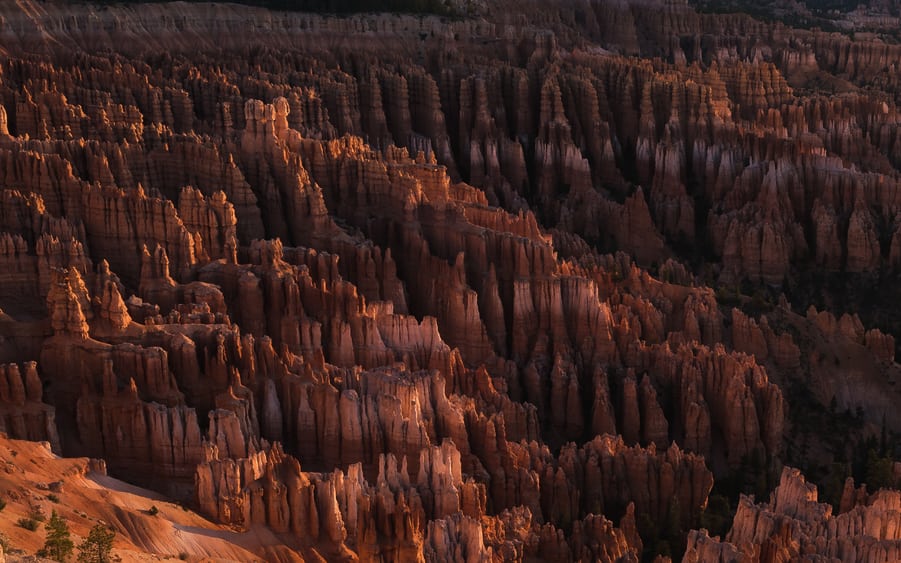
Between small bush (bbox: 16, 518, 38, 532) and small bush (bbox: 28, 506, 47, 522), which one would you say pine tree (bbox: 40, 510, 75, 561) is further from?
small bush (bbox: 28, 506, 47, 522)

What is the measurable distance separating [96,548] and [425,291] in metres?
25.0

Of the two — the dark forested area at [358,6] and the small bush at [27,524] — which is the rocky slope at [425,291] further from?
the dark forested area at [358,6]

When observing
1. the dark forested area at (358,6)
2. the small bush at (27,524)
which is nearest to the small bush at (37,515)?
the small bush at (27,524)

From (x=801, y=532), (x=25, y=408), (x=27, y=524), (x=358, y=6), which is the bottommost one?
(x=801, y=532)

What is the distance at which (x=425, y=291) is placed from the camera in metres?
48.2

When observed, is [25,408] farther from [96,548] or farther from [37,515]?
[96,548]

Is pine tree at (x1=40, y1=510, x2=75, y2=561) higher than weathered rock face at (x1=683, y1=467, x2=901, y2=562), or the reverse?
pine tree at (x1=40, y1=510, x2=75, y2=561)

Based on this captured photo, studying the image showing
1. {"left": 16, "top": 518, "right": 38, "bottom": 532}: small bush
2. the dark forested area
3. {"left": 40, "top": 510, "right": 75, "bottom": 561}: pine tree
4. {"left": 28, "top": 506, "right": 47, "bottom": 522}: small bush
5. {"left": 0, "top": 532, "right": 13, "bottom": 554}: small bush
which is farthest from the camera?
the dark forested area

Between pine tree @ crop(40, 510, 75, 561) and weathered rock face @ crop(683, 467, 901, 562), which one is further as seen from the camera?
weathered rock face @ crop(683, 467, 901, 562)

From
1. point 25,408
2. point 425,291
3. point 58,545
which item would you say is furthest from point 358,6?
point 58,545

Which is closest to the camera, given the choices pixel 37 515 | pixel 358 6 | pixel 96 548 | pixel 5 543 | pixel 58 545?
pixel 5 543

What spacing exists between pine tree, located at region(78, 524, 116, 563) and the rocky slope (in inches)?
237

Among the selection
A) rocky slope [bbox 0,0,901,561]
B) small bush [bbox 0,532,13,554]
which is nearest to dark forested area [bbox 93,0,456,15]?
rocky slope [bbox 0,0,901,561]

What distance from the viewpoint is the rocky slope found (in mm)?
Answer: 33875
